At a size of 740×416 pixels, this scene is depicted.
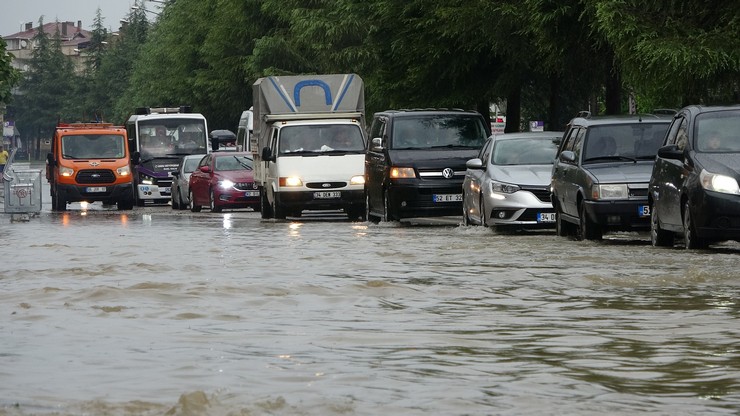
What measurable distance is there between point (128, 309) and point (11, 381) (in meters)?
4.10

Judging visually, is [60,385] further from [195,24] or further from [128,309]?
[195,24]

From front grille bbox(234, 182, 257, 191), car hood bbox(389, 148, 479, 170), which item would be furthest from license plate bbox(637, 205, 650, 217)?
front grille bbox(234, 182, 257, 191)

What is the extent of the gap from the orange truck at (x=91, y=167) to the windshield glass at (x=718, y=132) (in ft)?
90.3

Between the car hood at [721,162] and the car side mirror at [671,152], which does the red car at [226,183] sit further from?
the car hood at [721,162]

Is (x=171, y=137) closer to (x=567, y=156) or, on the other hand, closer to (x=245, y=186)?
(x=245, y=186)

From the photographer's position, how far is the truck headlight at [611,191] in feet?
68.1

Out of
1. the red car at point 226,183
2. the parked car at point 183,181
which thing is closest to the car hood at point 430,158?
the red car at point 226,183

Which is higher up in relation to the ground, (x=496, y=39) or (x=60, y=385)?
(x=496, y=39)

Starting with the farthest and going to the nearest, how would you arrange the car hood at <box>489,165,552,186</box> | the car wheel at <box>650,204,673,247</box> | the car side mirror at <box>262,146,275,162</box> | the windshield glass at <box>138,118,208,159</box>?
the windshield glass at <box>138,118,208,159</box>, the car side mirror at <box>262,146,275,162</box>, the car hood at <box>489,165,552,186</box>, the car wheel at <box>650,204,673,247</box>

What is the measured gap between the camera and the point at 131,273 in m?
16.3

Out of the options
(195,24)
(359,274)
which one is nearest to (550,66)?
(359,274)

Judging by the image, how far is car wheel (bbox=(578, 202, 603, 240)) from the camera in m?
21.1

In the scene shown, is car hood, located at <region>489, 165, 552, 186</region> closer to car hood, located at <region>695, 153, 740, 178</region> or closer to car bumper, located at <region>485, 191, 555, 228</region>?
car bumper, located at <region>485, 191, 555, 228</region>

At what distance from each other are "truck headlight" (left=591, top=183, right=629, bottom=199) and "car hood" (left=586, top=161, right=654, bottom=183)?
2.4 inches
